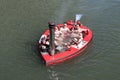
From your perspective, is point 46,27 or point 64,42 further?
point 46,27

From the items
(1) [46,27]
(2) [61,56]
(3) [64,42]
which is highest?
(1) [46,27]

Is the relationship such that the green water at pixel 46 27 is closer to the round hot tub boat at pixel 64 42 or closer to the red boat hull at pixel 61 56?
the red boat hull at pixel 61 56

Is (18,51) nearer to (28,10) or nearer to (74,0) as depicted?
(28,10)

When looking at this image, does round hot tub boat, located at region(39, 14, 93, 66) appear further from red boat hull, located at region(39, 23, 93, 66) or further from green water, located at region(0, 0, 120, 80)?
green water, located at region(0, 0, 120, 80)

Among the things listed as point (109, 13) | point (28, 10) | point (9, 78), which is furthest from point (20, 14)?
point (9, 78)

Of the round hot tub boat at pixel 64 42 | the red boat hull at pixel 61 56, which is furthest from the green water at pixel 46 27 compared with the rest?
the round hot tub boat at pixel 64 42

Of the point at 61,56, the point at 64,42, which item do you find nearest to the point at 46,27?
the point at 64,42

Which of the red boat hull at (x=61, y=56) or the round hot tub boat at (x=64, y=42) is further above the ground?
the round hot tub boat at (x=64, y=42)

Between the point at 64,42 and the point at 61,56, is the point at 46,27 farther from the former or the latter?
the point at 61,56
